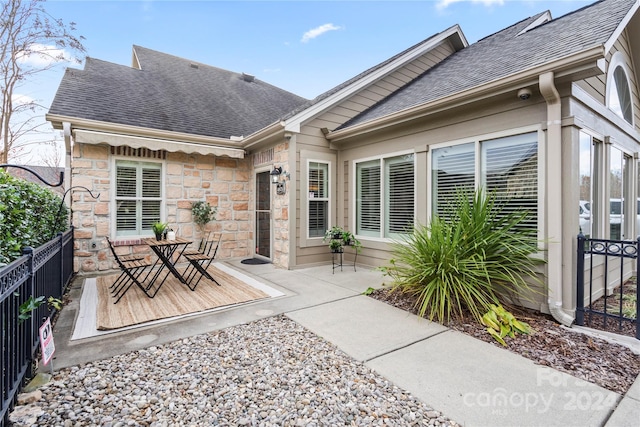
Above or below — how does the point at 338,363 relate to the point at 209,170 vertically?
below

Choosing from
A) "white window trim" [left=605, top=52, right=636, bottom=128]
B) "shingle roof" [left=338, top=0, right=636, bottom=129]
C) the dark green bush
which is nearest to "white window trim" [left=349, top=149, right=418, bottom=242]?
"shingle roof" [left=338, top=0, right=636, bottom=129]

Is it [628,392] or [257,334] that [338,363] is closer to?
[257,334]

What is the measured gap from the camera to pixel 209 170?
7.19m

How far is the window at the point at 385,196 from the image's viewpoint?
5492 millimetres

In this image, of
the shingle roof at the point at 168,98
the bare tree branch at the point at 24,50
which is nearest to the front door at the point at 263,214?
the shingle roof at the point at 168,98

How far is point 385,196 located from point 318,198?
56.9 inches

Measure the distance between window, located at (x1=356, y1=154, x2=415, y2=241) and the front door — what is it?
2.08m

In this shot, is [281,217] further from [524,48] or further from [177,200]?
[524,48]

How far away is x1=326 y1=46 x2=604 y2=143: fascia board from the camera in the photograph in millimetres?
3151

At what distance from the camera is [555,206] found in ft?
11.6

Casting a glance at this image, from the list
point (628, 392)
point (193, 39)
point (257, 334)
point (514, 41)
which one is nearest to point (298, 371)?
point (257, 334)

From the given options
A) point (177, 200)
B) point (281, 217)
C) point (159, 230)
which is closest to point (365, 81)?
point (281, 217)

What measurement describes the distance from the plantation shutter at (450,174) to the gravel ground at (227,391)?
121 inches

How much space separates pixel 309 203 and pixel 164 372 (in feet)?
14.2
